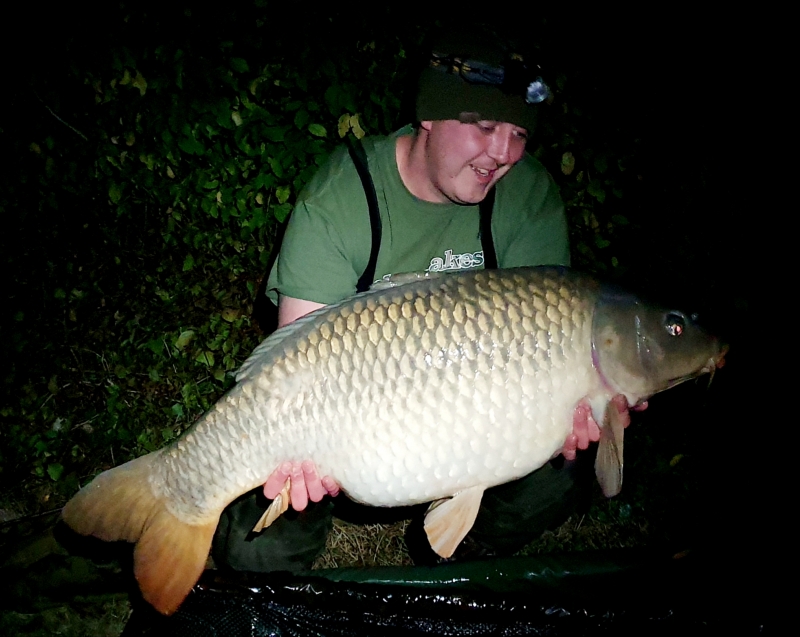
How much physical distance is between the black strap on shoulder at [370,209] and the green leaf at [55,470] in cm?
171

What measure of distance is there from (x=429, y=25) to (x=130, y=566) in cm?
249

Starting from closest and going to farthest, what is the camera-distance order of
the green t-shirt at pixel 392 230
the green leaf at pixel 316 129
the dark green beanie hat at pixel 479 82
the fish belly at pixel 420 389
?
the fish belly at pixel 420 389 → the dark green beanie hat at pixel 479 82 → the green t-shirt at pixel 392 230 → the green leaf at pixel 316 129

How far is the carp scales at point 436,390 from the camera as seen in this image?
1.39 metres

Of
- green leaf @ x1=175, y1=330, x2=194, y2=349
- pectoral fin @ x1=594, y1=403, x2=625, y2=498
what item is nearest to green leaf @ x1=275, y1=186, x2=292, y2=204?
green leaf @ x1=175, y1=330, x2=194, y2=349

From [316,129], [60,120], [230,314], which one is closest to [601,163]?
[316,129]

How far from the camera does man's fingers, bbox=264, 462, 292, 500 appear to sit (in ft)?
4.82

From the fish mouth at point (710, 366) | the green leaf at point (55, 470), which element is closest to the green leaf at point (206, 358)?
the green leaf at point (55, 470)

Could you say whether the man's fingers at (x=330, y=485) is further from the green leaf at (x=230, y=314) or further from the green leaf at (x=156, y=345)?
the green leaf at (x=156, y=345)

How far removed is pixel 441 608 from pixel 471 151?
4.14 ft

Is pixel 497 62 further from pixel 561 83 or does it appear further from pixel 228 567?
pixel 228 567

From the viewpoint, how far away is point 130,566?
187 cm

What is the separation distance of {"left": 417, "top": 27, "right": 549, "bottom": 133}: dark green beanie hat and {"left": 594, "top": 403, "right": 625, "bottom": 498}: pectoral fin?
854mm

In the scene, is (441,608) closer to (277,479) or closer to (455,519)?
(455,519)

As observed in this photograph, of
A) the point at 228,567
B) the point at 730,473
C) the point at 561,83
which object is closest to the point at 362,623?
the point at 228,567
